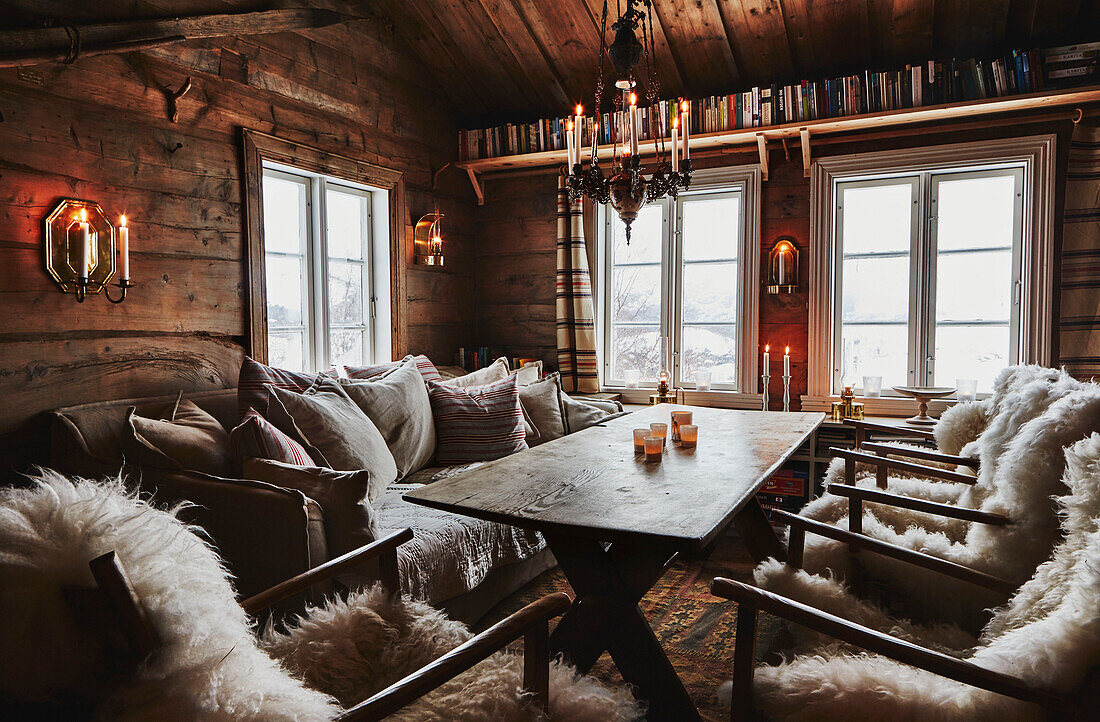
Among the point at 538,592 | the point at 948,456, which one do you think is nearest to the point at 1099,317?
the point at 948,456

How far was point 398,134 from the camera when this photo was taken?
4.37m

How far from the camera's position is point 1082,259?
11.7 feet

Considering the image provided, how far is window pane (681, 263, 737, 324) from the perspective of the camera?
4.46 metres

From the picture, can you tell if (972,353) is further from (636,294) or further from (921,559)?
(921,559)

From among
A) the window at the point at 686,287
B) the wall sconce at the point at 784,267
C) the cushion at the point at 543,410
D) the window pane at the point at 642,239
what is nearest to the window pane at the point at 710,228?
the window at the point at 686,287

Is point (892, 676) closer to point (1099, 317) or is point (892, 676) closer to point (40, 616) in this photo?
point (40, 616)

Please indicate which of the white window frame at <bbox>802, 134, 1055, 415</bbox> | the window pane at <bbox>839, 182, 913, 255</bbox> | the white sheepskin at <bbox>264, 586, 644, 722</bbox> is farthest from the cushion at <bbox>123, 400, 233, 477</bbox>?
the window pane at <bbox>839, 182, 913, 255</bbox>

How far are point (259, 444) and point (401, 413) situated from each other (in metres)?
0.92

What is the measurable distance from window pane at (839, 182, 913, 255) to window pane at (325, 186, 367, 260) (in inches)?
117

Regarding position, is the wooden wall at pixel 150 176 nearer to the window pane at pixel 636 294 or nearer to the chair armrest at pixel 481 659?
the window pane at pixel 636 294

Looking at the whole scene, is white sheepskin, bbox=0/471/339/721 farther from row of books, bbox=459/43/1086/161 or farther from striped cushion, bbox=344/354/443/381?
row of books, bbox=459/43/1086/161

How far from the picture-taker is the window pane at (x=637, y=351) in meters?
4.71

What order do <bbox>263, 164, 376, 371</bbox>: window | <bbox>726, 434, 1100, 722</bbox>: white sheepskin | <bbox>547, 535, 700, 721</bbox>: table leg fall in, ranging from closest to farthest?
<bbox>726, 434, 1100, 722</bbox>: white sheepskin < <bbox>547, 535, 700, 721</bbox>: table leg < <bbox>263, 164, 376, 371</bbox>: window

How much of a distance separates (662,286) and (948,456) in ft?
8.19
